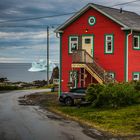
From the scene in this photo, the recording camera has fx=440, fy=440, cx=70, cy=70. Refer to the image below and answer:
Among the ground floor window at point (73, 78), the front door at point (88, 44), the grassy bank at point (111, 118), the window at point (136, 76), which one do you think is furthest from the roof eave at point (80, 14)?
the grassy bank at point (111, 118)

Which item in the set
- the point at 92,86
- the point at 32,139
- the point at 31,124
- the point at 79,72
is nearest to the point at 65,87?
the point at 79,72

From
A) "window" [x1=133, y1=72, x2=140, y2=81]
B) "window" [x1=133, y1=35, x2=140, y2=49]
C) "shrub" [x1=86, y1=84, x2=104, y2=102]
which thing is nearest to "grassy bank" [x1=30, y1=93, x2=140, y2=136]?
"shrub" [x1=86, y1=84, x2=104, y2=102]

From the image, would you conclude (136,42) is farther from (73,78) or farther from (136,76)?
(73,78)

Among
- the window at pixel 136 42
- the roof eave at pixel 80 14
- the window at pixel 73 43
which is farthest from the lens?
the window at pixel 73 43

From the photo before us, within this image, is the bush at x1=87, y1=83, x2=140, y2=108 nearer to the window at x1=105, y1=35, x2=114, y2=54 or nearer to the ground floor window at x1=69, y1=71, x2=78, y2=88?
the window at x1=105, y1=35, x2=114, y2=54

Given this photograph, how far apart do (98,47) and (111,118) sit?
16.9 meters

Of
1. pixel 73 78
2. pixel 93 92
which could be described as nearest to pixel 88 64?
pixel 73 78

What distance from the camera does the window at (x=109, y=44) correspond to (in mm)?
40719

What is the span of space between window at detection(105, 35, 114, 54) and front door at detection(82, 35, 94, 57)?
5.42 ft

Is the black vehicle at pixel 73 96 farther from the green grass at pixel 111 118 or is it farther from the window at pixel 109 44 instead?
the window at pixel 109 44

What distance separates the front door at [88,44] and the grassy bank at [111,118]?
35.9 feet

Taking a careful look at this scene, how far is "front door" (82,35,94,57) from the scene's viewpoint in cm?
4219

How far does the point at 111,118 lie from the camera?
1008 inches

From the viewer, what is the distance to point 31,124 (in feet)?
76.4
